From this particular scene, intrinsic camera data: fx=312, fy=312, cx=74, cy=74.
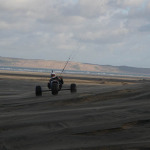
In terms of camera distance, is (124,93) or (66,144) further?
(124,93)

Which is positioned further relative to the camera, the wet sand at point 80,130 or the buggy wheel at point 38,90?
the buggy wheel at point 38,90

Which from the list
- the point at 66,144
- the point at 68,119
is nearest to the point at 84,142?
the point at 66,144

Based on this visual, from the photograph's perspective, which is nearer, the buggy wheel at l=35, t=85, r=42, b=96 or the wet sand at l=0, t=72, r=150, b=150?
the wet sand at l=0, t=72, r=150, b=150

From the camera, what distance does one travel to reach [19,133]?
23.4ft

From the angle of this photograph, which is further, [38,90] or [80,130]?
[38,90]

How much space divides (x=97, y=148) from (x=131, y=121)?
7.18 ft

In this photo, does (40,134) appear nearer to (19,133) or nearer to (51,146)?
(19,133)

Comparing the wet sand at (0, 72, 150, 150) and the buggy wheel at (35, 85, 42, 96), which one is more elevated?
the buggy wheel at (35, 85, 42, 96)

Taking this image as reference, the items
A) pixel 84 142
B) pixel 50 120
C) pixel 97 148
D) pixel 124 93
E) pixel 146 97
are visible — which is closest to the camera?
pixel 97 148

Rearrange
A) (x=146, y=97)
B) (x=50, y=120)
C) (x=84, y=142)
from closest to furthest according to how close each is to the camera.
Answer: (x=84, y=142)
(x=50, y=120)
(x=146, y=97)

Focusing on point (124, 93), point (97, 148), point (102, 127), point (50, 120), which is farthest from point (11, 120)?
point (124, 93)

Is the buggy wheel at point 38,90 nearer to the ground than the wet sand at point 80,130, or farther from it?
farther from it

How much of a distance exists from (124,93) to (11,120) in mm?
6714

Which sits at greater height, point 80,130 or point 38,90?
point 38,90
